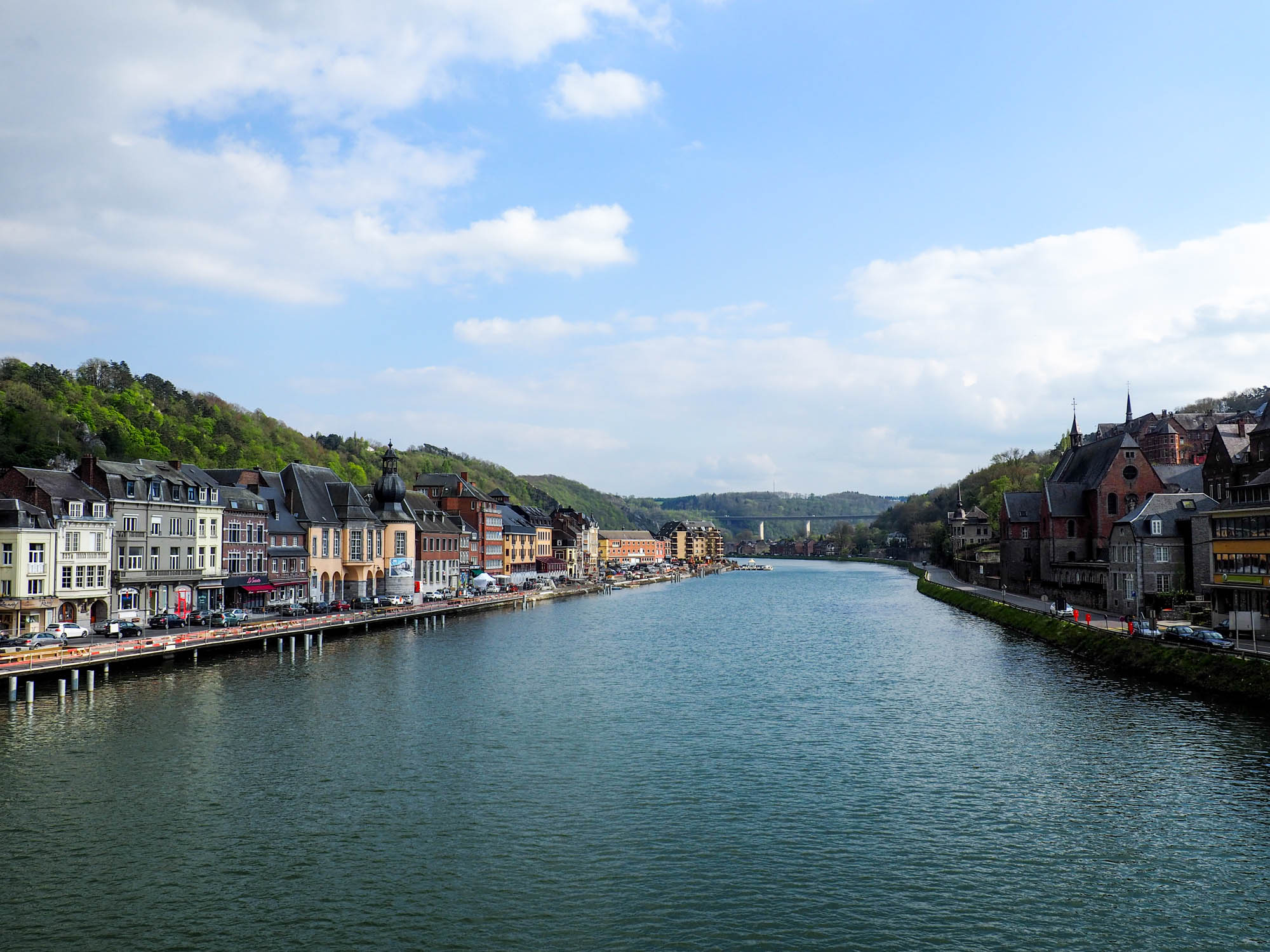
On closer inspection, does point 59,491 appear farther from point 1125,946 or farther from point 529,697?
point 1125,946

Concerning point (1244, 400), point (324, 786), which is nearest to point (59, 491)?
point (324, 786)

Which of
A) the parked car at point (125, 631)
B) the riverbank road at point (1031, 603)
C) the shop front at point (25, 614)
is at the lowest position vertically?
the riverbank road at point (1031, 603)

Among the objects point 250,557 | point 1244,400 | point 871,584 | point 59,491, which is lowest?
point 871,584

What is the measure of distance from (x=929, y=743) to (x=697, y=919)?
16.9 metres

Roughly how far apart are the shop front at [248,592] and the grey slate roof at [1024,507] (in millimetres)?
71476

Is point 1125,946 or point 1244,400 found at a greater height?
point 1244,400

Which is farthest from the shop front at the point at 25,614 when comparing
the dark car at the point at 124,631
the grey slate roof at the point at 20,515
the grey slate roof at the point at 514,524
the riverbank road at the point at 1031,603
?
the grey slate roof at the point at 514,524

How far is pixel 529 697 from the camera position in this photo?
4231cm

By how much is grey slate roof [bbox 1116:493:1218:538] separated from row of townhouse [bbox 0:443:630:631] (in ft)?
216

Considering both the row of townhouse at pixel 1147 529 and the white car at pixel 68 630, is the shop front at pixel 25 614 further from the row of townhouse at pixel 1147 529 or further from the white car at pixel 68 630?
the row of townhouse at pixel 1147 529

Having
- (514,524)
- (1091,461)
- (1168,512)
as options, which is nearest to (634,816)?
(1168,512)

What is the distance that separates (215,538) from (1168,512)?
68.9m

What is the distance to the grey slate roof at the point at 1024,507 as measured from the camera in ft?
304

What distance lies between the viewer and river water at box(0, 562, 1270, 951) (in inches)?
738
